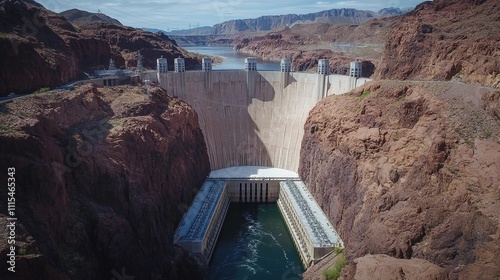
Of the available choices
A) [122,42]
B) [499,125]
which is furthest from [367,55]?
[499,125]

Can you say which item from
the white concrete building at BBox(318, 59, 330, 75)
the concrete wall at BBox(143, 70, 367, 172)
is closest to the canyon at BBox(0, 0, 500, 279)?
the concrete wall at BBox(143, 70, 367, 172)

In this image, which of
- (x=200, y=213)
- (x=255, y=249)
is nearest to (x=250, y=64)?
(x=200, y=213)

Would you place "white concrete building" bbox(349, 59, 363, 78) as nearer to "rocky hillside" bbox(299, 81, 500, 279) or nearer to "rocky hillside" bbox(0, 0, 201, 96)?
"rocky hillside" bbox(299, 81, 500, 279)

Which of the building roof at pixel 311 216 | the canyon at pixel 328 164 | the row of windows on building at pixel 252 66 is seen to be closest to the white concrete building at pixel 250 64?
the row of windows on building at pixel 252 66

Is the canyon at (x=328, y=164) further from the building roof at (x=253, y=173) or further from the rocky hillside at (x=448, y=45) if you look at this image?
the building roof at (x=253, y=173)

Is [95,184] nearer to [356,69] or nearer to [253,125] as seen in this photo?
[253,125]

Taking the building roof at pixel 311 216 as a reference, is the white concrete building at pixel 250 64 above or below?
above
